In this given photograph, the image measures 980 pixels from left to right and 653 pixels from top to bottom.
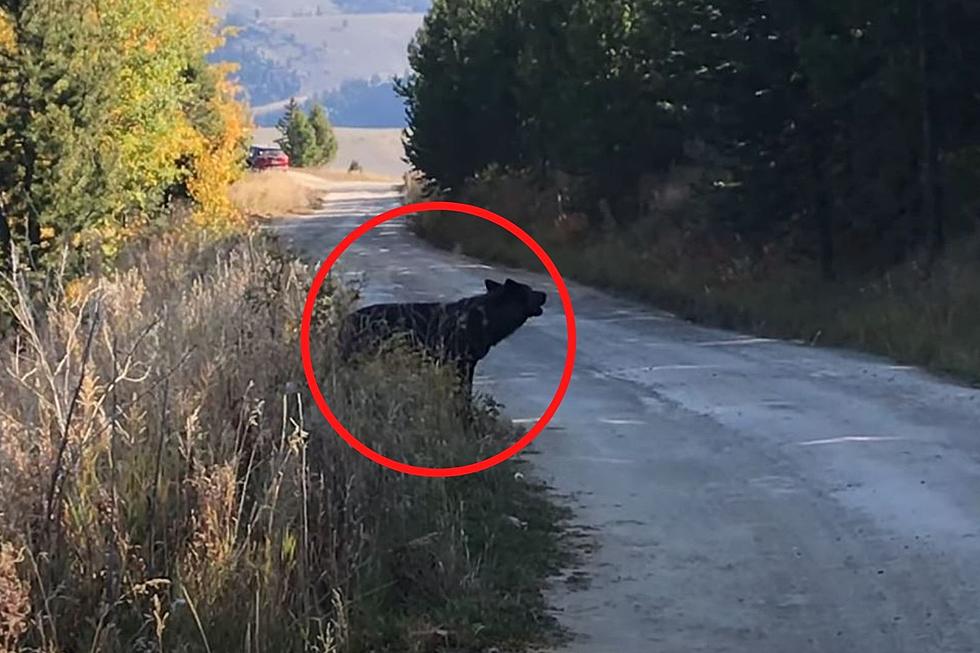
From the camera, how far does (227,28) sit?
4412cm

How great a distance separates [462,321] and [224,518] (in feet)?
17.9

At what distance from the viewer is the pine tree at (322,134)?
336ft

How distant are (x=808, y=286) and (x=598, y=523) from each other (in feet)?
45.5

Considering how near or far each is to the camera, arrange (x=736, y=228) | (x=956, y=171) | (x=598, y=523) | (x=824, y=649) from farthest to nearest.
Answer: (x=736, y=228), (x=956, y=171), (x=598, y=523), (x=824, y=649)

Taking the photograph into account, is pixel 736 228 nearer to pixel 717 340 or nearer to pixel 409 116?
pixel 717 340

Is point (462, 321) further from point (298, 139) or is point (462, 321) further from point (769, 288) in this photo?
point (298, 139)

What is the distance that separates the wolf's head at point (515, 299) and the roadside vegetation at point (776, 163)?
530 centimetres

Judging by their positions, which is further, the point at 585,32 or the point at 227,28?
the point at 227,28

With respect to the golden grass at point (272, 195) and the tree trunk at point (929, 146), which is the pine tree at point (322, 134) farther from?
the tree trunk at point (929, 146)

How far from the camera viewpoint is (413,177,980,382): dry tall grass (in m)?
16.9

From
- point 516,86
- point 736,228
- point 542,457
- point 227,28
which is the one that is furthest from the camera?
point 227,28

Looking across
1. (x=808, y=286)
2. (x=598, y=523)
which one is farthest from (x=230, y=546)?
(x=808, y=286)

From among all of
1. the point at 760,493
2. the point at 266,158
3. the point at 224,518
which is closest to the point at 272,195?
the point at 266,158

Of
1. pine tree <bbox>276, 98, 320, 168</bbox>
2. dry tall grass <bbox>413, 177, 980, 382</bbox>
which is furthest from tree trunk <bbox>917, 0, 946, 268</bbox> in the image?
pine tree <bbox>276, 98, 320, 168</bbox>
